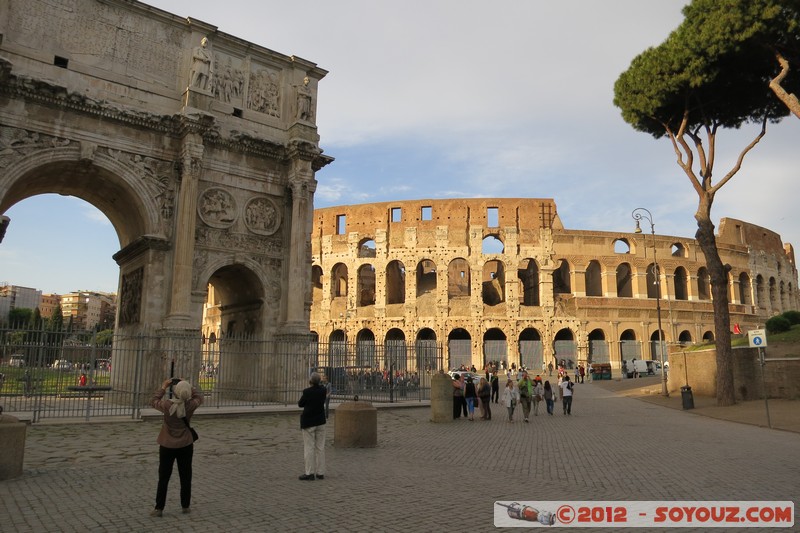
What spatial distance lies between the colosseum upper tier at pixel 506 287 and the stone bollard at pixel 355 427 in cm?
3021

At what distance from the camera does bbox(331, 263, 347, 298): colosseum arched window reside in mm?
44938

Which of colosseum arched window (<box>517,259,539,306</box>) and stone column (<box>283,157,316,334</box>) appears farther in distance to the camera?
colosseum arched window (<box>517,259,539,306</box>)

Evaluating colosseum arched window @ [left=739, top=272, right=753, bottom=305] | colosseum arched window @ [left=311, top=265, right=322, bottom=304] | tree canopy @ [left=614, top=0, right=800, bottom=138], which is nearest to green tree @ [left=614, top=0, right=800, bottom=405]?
tree canopy @ [left=614, top=0, right=800, bottom=138]

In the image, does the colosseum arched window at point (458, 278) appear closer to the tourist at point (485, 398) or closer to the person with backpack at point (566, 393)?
the person with backpack at point (566, 393)

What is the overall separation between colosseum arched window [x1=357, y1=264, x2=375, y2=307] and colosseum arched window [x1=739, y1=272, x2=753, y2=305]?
105 ft

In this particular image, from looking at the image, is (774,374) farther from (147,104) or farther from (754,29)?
(147,104)

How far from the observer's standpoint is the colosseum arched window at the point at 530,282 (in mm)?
44375

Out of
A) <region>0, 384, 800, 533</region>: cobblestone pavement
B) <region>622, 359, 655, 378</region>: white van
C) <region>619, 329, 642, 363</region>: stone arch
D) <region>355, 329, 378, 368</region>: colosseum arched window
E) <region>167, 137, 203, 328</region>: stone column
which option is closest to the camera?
<region>0, 384, 800, 533</region>: cobblestone pavement

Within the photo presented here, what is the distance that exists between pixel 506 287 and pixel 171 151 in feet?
94.2

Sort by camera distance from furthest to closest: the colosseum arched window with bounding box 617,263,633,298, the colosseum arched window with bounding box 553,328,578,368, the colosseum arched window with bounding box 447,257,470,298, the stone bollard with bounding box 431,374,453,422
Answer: the colosseum arched window with bounding box 447,257,470,298
the colosseum arched window with bounding box 617,263,633,298
the colosseum arched window with bounding box 553,328,578,368
the stone bollard with bounding box 431,374,453,422

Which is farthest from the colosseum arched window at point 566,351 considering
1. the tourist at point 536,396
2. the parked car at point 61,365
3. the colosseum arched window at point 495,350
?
the parked car at point 61,365

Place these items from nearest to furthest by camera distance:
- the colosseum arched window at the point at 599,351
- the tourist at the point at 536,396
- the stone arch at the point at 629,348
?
1. the tourist at the point at 536,396
2. the colosseum arched window at the point at 599,351
3. the stone arch at the point at 629,348

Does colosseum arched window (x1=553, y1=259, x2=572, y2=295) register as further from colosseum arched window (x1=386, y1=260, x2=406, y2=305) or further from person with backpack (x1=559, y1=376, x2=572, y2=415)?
person with backpack (x1=559, y1=376, x2=572, y2=415)

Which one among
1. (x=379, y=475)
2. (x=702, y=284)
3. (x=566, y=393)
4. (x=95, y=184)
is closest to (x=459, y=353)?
(x=702, y=284)
